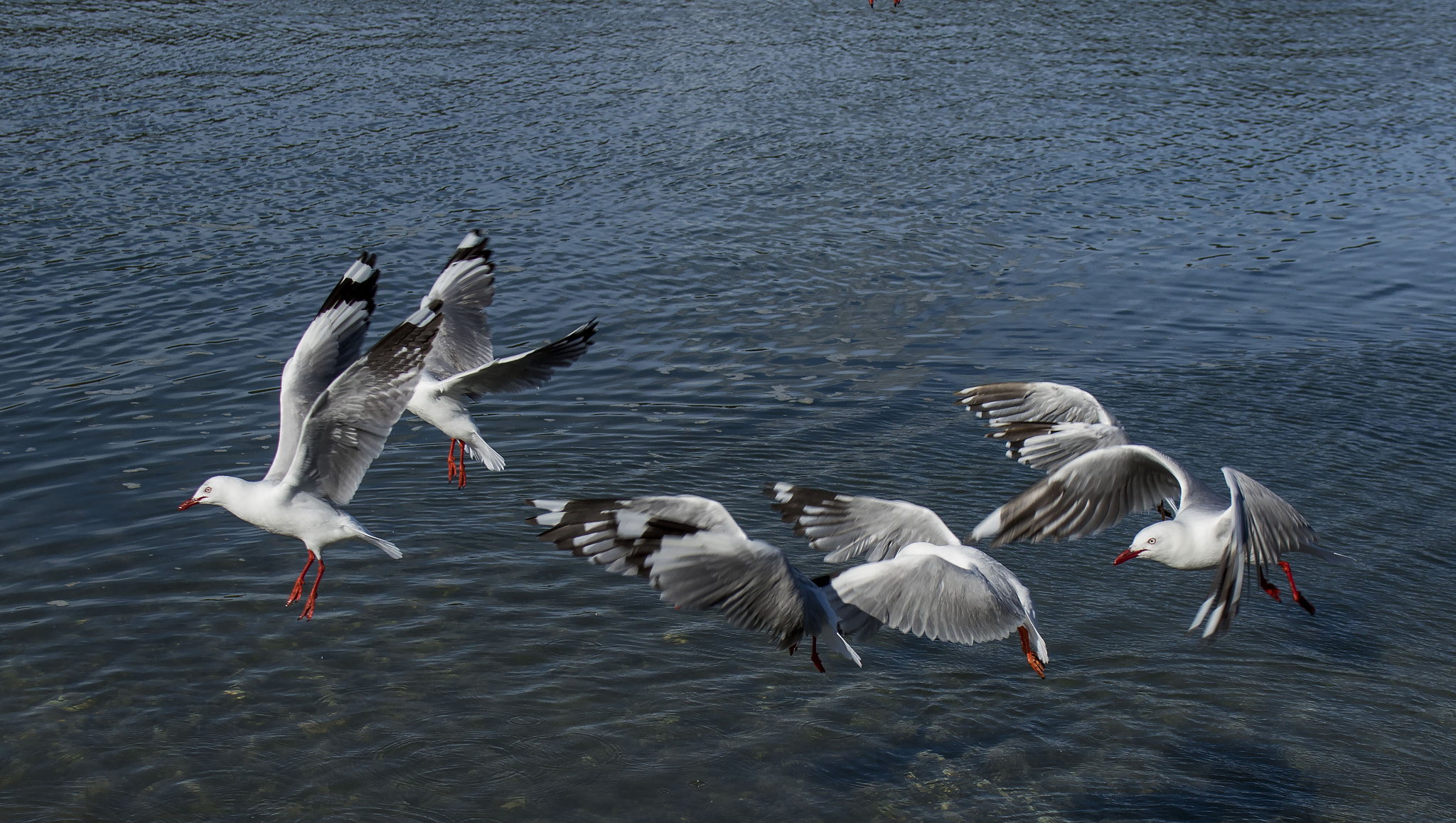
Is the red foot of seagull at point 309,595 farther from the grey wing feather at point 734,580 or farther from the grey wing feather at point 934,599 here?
the grey wing feather at point 934,599

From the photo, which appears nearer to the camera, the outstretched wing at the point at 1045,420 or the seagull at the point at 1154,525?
the seagull at the point at 1154,525

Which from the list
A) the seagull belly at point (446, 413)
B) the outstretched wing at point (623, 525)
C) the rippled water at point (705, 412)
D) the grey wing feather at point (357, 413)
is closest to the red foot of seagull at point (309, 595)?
the rippled water at point (705, 412)

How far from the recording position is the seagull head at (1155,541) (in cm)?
748

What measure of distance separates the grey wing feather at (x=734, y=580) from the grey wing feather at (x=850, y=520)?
3.90 ft

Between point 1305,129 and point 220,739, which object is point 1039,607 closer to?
point 220,739

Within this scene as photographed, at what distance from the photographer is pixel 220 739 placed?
24.7 feet

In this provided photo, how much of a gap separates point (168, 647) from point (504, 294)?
7789 millimetres

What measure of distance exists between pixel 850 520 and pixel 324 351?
3711 mm

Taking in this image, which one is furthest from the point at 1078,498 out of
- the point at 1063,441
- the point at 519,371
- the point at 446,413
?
the point at 446,413

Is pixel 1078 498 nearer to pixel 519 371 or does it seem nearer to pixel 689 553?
pixel 689 553

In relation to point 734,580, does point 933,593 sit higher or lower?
lower

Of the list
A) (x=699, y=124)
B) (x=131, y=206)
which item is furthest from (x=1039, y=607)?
(x=699, y=124)

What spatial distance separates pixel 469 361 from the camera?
10.8 metres

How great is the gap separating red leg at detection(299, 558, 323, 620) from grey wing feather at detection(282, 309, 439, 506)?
0.49 meters
